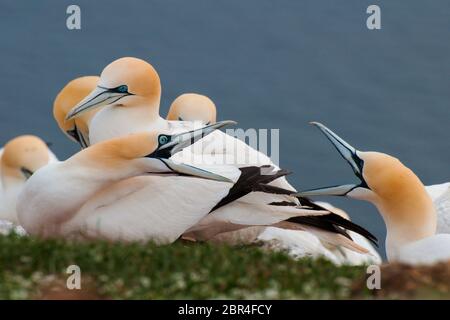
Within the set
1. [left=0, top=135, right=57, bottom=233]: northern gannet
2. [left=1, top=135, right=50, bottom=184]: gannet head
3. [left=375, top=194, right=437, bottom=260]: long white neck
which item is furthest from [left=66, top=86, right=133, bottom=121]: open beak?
[left=1, top=135, right=50, bottom=184]: gannet head

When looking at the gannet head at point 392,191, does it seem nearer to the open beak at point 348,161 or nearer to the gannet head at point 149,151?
the open beak at point 348,161

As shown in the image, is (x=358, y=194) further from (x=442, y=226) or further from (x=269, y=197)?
(x=442, y=226)

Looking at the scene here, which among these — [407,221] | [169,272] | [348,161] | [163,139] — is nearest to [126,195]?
[163,139]

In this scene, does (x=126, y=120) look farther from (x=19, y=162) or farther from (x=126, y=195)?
(x=19, y=162)

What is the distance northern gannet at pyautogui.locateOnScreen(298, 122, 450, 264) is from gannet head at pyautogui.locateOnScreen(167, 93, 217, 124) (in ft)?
12.5

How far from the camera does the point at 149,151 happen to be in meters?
9.09

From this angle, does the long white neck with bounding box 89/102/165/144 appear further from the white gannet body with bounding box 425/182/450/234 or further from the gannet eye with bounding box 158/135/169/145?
the white gannet body with bounding box 425/182/450/234

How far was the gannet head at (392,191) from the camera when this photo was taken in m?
9.16

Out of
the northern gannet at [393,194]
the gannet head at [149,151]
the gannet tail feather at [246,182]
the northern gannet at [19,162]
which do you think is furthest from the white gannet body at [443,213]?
the northern gannet at [19,162]

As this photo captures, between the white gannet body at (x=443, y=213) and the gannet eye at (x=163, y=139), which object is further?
the white gannet body at (x=443, y=213)

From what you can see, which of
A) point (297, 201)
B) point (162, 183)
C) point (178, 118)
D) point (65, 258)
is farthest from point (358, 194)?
point (178, 118)

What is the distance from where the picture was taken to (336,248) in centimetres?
1014

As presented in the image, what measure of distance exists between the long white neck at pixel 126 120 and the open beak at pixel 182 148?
184cm

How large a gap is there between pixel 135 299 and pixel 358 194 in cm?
278
